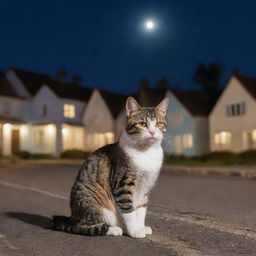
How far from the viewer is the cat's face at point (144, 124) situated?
486 cm

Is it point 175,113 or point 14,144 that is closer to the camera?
point 175,113

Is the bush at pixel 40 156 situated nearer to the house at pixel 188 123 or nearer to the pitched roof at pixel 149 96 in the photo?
the pitched roof at pixel 149 96

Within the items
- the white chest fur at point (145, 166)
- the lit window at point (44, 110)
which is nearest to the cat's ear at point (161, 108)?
the white chest fur at point (145, 166)

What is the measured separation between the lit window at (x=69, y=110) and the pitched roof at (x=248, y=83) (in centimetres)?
1580

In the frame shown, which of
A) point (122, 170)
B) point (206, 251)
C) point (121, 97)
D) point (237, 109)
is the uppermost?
point (121, 97)

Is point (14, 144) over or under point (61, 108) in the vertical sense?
under

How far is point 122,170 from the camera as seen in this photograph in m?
4.77

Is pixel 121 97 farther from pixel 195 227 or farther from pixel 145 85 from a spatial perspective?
pixel 195 227

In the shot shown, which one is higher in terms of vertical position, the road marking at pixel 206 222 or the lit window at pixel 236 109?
the lit window at pixel 236 109

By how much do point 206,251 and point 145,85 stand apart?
33979mm

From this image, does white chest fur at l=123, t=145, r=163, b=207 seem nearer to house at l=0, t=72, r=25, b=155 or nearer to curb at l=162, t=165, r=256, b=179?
curb at l=162, t=165, r=256, b=179

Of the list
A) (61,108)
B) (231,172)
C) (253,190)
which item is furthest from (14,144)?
(253,190)

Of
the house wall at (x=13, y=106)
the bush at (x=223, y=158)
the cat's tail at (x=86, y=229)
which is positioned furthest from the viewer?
the house wall at (x=13, y=106)

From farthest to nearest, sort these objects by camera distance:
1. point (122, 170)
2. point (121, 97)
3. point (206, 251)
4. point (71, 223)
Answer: point (121, 97), point (71, 223), point (122, 170), point (206, 251)
